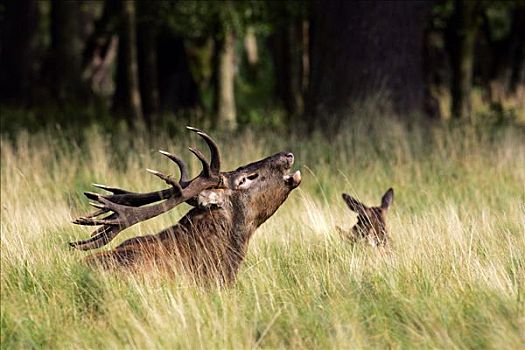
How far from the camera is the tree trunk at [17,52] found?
23.3m

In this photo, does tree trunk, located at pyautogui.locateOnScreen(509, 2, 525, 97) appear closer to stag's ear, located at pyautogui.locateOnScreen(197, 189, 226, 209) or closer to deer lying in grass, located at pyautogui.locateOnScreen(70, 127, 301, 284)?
deer lying in grass, located at pyautogui.locateOnScreen(70, 127, 301, 284)

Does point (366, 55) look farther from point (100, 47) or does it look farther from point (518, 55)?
point (518, 55)

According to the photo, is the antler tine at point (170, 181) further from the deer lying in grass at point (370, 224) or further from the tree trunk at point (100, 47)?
the tree trunk at point (100, 47)

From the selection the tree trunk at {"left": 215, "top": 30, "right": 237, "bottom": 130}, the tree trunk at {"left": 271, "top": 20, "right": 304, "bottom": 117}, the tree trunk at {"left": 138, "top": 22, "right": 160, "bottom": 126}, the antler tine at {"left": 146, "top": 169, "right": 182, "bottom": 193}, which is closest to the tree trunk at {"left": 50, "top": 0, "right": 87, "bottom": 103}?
the tree trunk at {"left": 138, "top": 22, "right": 160, "bottom": 126}

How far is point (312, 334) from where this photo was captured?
5945mm

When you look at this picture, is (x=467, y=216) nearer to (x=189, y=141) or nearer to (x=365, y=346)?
(x=365, y=346)

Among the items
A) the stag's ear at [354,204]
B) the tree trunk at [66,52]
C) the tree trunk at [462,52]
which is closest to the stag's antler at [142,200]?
the stag's ear at [354,204]

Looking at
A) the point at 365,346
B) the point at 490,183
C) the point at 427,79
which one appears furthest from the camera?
the point at 427,79

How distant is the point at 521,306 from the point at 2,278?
10.1 ft

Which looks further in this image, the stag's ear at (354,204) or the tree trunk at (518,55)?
the tree trunk at (518,55)

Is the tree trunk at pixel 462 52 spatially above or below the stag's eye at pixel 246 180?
below

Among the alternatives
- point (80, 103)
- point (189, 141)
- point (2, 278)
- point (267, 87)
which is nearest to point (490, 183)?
point (189, 141)

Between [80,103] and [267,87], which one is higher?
[80,103]

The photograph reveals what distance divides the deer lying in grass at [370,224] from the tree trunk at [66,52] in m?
13.3
